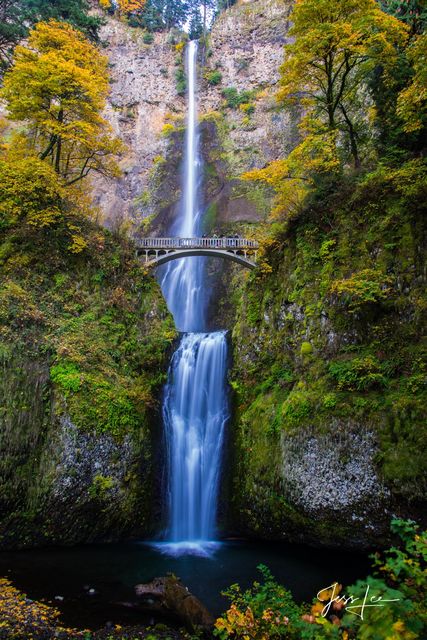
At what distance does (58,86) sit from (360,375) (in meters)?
15.7

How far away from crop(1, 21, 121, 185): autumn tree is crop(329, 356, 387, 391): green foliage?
13824 mm

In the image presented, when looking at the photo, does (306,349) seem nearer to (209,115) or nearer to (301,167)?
(301,167)

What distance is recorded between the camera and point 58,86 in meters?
15.9

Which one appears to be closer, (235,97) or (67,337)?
(67,337)

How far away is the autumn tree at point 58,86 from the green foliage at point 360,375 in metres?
13.8

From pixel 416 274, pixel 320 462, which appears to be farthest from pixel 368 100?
pixel 320 462

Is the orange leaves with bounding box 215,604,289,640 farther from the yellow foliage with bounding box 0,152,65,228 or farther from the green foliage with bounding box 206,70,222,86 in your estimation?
the green foliage with bounding box 206,70,222,86

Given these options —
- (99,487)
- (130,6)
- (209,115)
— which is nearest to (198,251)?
(99,487)

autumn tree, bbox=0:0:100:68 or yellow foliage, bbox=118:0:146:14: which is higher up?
yellow foliage, bbox=118:0:146:14

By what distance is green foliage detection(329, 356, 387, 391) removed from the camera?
10.5 meters

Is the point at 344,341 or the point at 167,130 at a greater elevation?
the point at 167,130

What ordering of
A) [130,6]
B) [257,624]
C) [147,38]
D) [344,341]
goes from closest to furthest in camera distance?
[257,624]
[344,341]
[147,38]
[130,6]

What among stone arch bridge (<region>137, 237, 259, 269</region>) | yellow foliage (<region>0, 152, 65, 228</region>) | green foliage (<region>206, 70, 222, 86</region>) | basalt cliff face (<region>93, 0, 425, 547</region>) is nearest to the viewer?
basalt cliff face (<region>93, 0, 425, 547</region>)

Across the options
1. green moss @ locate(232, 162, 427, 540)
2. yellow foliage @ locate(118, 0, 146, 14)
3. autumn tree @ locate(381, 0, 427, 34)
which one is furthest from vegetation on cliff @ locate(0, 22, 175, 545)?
yellow foliage @ locate(118, 0, 146, 14)
